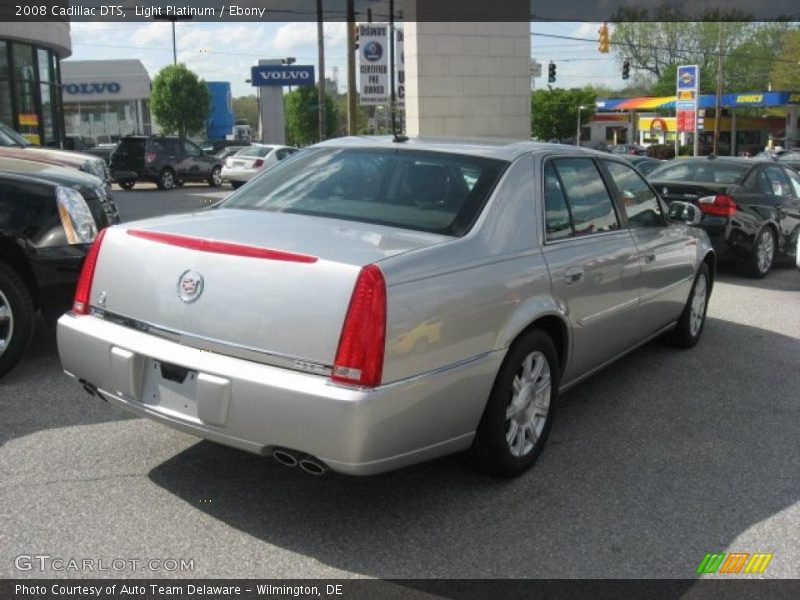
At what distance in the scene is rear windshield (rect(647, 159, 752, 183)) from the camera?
10391 mm

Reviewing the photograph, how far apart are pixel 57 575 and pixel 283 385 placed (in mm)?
1067

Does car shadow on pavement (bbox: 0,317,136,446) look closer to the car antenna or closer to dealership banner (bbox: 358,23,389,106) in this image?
the car antenna

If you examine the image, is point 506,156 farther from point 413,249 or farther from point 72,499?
point 72,499

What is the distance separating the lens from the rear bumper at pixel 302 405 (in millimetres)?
3010

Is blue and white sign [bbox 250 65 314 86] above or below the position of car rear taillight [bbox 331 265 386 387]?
above

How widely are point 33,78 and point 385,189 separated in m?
25.0

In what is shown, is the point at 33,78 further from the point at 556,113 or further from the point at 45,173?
the point at 556,113

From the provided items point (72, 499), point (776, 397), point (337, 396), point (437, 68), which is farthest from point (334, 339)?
point (437, 68)

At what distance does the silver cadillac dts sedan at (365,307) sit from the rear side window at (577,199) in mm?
15

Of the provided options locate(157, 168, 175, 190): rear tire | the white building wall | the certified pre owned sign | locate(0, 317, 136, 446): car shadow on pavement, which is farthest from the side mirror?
the certified pre owned sign

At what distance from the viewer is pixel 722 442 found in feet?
14.8

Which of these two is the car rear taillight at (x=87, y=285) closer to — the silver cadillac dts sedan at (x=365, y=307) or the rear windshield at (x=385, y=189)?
the silver cadillac dts sedan at (x=365, y=307)

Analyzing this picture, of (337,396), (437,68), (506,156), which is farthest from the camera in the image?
(437,68)

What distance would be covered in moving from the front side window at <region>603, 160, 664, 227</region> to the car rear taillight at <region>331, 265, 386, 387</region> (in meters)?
2.60
